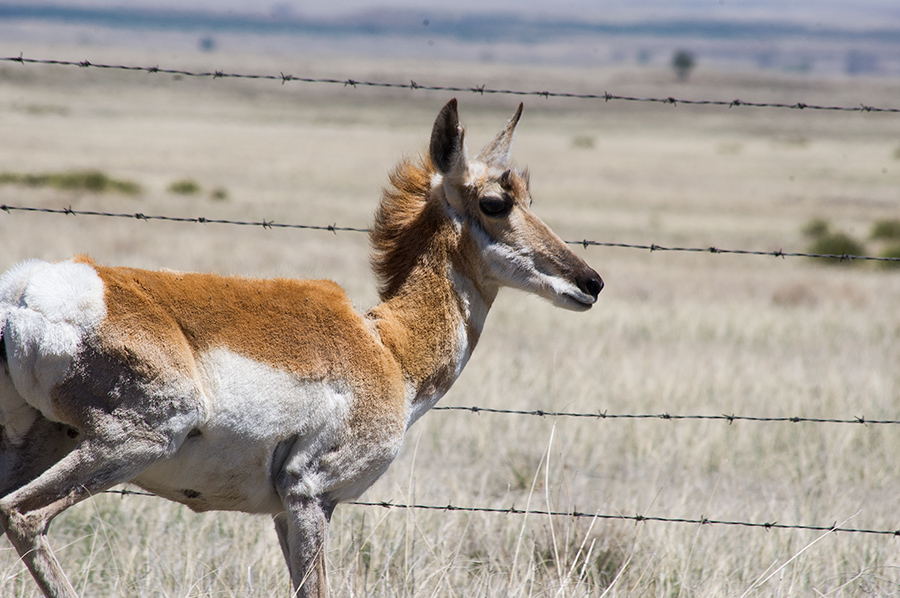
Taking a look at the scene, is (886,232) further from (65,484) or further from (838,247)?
(65,484)

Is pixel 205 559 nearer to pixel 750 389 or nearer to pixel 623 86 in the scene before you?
pixel 750 389

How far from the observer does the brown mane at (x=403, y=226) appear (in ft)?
14.5

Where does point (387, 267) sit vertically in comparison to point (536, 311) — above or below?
above

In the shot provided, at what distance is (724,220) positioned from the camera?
94.1ft

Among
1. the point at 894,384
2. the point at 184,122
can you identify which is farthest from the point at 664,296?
the point at 184,122

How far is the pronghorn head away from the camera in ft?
14.5

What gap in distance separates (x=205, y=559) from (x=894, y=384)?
6.99 m

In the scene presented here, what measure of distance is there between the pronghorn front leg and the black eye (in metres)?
1.54

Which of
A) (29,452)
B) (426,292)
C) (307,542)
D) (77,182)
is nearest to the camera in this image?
(29,452)

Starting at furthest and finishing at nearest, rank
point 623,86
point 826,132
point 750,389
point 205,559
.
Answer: point 623,86
point 826,132
point 750,389
point 205,559

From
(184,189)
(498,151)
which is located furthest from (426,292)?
(184,189)

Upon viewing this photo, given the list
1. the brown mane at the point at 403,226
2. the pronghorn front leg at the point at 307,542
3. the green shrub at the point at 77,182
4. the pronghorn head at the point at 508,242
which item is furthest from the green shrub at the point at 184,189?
the pronghorn front leg at the point at 307,542

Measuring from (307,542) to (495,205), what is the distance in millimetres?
1750

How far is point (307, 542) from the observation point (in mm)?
3771
